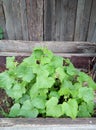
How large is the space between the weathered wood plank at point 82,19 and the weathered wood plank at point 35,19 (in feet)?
1.06

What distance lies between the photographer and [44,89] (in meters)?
1.52

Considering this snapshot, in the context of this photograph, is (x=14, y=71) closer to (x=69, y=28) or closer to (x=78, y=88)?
(x=78, y=88)

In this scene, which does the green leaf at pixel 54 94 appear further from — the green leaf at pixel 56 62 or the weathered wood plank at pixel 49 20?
the weathered wood plank at pixel 49 20

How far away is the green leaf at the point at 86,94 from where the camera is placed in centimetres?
147

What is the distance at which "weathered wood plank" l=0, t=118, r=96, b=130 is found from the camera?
1475mm

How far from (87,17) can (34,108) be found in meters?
1.00

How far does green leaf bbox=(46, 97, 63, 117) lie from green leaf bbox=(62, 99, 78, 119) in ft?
0.12

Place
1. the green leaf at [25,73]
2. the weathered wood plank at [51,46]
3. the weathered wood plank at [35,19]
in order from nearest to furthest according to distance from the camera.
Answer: the green leaf at [25,73], the weathered wood plank at [35,19], the weathered wood plank at [51,46]

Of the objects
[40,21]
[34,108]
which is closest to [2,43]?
[40,21]

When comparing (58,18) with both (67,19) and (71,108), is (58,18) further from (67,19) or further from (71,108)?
(71,108)

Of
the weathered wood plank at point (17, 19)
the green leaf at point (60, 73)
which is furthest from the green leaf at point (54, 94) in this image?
the weathered wood plank at point (17, 19)

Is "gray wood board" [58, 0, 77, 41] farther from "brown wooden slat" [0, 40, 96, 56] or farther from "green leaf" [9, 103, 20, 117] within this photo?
"green leaf" [9, 103, 20, 117]

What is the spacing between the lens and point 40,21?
6.98 feet

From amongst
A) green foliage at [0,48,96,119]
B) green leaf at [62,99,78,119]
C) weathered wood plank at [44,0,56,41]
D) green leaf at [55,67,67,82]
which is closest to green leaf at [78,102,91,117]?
green foliage at [0,48,96,119]
